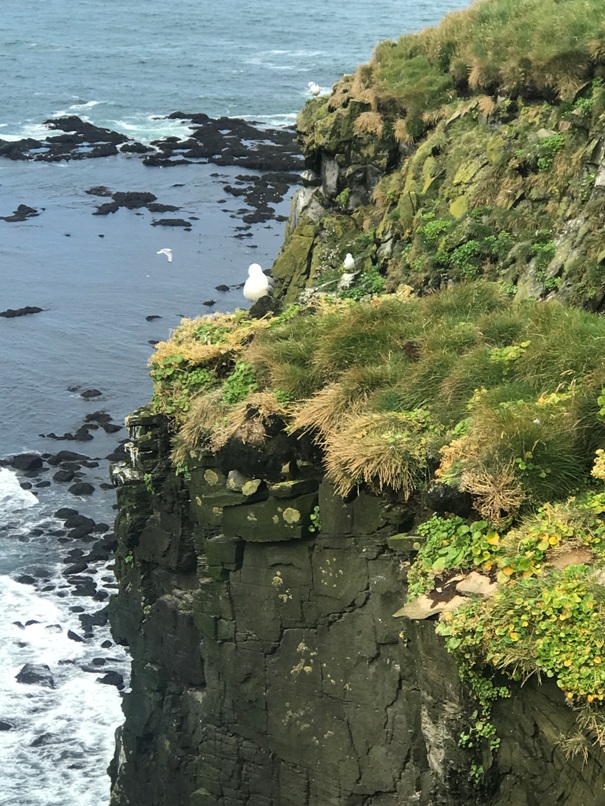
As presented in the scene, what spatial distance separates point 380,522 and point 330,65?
8940 centimetres

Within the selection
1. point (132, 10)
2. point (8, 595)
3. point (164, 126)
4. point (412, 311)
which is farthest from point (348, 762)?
point (132, 10)

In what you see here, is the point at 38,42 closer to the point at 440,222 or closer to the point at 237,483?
the point at 440,222

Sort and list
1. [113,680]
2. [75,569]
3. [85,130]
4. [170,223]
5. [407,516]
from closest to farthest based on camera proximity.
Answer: [407,516], [113,680], [75,569], [170,223], [85,130]

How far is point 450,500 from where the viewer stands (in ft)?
38.4

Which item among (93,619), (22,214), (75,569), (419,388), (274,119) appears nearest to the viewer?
(419,388)

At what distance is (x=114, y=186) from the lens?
212 ft

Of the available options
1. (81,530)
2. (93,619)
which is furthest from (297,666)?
(81,530)

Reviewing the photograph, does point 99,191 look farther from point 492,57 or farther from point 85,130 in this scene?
point 492,57

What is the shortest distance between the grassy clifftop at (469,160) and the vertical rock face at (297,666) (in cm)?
603

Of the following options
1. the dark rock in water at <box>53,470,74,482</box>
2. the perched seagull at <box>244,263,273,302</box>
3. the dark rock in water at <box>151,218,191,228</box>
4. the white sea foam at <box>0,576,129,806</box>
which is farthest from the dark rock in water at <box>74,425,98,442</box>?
the dark rock in water at <box>151,218,191,228</box>

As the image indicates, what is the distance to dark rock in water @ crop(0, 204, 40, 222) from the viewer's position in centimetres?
5984

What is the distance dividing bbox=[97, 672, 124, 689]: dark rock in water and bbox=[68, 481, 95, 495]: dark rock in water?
910 cm

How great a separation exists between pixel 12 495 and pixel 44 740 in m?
11.6

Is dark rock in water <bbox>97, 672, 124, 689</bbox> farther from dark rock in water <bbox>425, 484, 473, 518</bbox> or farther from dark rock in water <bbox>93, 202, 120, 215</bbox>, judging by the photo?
dark rock in water <bbox>93, 202, 120, 215</bbox>
